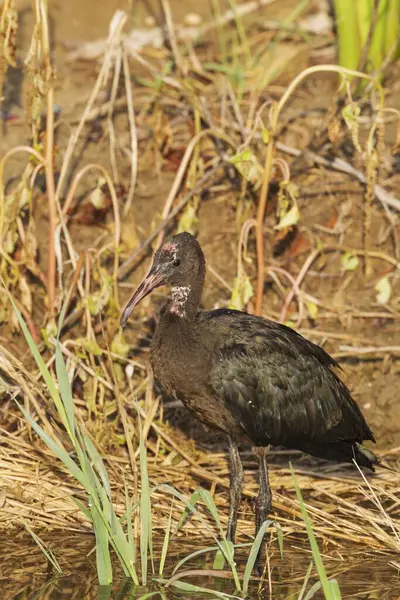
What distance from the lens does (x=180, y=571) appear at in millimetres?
5219

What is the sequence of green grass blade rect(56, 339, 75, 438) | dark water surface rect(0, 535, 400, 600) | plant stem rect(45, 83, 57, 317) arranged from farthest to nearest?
plant stem rect(45, 83, 57, 317) < dark water surface rect(0, 535, 400, 600) < green grass blade rect(56, 339, 75, 438)

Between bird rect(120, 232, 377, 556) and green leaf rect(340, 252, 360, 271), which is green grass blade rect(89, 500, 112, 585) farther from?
green leaf rect(340, 252, 360, 271)

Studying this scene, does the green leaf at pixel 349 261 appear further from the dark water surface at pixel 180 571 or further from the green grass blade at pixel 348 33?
the dark water surface at pixel 180 571

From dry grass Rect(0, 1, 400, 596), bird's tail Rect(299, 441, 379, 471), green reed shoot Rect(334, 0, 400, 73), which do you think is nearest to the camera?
bird's tail Rect(299, 441, 379, 471)

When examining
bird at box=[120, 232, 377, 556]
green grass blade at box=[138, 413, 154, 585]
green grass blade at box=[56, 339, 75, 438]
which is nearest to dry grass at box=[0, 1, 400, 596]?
bird at box=[120, 232, 377, 556]

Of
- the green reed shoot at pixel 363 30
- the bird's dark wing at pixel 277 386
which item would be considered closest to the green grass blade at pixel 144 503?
the bird's dark wing at pixel 277 386

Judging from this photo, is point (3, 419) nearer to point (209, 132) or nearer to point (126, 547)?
point (126, 547)

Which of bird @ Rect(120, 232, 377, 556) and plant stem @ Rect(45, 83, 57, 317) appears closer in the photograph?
bird @ Rect(120, 232, 377, 556)

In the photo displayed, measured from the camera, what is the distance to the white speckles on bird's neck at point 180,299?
582cm

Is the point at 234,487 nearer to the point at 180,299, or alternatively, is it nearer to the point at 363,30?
the point at 180,299

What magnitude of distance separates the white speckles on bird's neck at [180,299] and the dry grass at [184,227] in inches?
16.9

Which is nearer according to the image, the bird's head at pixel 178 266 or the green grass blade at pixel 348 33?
the bird's head at pixel 178 266

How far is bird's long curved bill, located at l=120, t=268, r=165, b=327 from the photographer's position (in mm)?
5582

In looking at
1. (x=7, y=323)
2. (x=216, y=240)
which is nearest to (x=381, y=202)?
(x=216, y=240)
